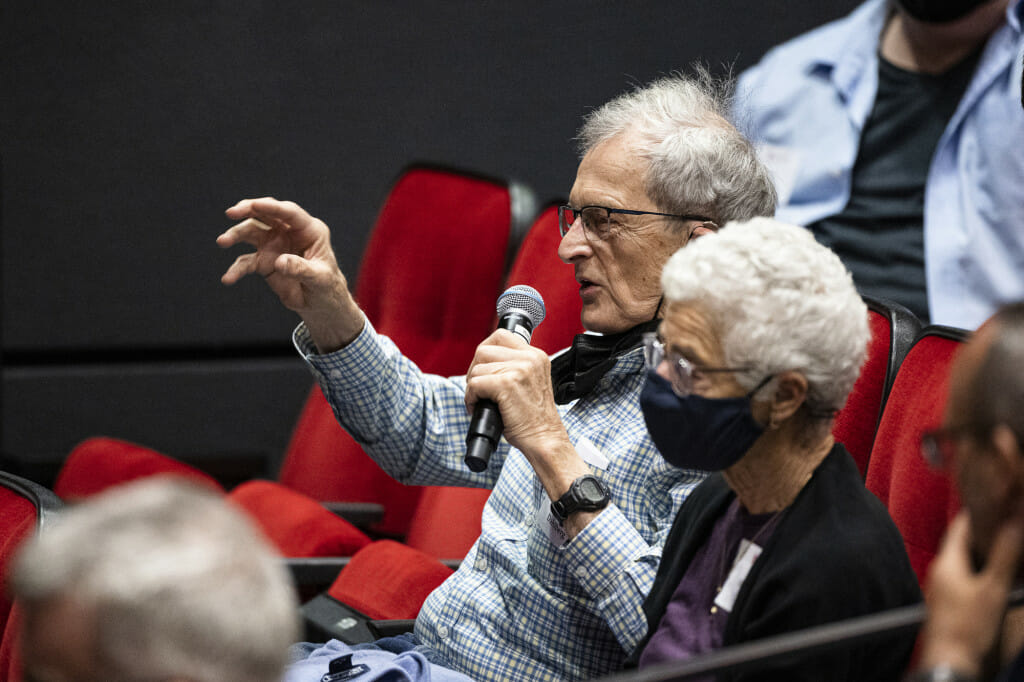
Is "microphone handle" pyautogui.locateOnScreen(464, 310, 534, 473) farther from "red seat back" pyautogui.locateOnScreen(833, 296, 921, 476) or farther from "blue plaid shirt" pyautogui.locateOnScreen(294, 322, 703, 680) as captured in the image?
"red seat back" pyautogui.locateOnScreen(833, 296, 921, 476)

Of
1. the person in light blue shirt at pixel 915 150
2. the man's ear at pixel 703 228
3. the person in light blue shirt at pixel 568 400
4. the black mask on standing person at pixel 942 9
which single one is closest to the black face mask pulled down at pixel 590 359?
the person in light blue shirt at pixel 568 400

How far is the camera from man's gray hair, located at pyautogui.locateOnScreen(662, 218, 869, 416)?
105 centimetres

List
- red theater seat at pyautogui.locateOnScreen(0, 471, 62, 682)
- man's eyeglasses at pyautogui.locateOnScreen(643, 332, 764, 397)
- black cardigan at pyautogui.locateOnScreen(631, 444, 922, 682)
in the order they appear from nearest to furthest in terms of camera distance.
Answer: black cardigan at pyautogui.locateOnScreen(631, 444, 922, 682), man's eyeglasses at pyautogui.locateOnScreen(643, 332, 764, 397), red theater seat at pyautogui.locateOnScreen(0, 471, 62, 682)

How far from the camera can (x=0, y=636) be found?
4.22 ft

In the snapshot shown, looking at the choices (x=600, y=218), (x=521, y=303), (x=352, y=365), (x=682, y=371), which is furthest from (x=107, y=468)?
(x=682, y=371)

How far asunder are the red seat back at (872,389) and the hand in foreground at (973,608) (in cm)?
66

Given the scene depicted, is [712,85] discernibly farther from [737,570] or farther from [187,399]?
[187,399]

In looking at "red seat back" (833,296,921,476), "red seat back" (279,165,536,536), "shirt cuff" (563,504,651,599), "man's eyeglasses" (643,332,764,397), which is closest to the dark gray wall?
"red seat back" (279,165,536,536)

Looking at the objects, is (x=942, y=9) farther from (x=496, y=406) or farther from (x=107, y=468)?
(x=107, y=468)

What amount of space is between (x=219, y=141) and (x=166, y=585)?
2634mm

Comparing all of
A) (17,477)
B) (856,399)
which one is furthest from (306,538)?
(856,399)

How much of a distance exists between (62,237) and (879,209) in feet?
7.15

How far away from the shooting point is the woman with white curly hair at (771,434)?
1006 mm

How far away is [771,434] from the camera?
1.10m
